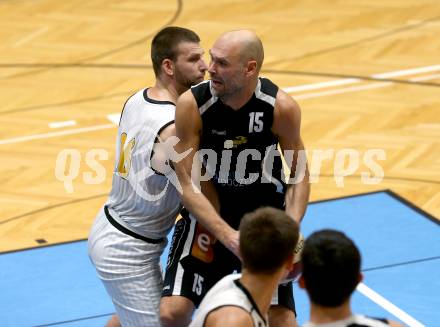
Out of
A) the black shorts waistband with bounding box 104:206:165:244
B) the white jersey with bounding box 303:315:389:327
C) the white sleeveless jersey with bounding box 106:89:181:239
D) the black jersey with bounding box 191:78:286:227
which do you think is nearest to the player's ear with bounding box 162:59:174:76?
the white sleeveless jersey with bounding box 106:89:181:239

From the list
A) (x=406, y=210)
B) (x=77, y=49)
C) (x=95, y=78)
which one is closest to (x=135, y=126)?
(x=406, y=210)

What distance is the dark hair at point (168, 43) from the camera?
6859 millimetres

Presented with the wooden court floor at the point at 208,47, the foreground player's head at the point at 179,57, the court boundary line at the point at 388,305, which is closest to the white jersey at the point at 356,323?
the foreground player's head at the point at 179,57

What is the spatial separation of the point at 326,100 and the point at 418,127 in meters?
1.36

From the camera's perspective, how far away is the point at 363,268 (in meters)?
9.09

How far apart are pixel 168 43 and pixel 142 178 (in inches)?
32.8

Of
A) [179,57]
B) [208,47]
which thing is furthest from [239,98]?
[208,47]

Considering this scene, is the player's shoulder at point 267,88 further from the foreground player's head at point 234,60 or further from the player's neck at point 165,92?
the player's neck at point 165,92

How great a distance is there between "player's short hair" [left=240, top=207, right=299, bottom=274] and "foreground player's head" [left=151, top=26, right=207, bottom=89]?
6.05ft

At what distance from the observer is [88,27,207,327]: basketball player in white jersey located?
685cm

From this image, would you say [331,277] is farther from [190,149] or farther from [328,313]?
[190,149]

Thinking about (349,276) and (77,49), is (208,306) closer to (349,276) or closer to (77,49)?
(349,276)

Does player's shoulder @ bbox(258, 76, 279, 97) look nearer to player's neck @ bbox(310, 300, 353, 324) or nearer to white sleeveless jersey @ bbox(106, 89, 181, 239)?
white sleeveless jersey @ bbox(106, 89, 181, 239)

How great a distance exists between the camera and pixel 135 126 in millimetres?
6887
